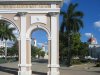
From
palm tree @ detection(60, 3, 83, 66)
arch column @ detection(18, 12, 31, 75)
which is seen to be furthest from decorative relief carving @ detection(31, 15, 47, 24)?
palm tree @ detection(60, 3, 83, 66)

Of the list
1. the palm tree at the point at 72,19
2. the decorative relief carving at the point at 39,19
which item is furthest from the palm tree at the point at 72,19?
the decorative relief carving at the point at 39,19

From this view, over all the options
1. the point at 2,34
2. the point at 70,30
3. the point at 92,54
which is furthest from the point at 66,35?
the point at 92,54

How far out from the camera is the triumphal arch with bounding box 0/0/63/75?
2691 cm

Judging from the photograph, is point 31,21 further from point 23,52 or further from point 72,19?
point 72,19

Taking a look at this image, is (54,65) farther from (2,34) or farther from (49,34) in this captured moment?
(2,34)

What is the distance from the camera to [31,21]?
27.3m

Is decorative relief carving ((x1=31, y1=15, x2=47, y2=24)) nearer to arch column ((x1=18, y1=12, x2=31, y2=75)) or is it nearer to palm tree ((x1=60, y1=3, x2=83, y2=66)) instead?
arch column ((x1=18, y1=12, x2=31, y2=75))

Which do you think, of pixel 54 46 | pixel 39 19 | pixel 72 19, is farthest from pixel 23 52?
pixel 72 19

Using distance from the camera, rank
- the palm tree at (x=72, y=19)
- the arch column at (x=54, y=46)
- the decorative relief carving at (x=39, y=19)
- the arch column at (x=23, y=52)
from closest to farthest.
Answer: the arch column at (x=54, y=46)
the arch column at (x=23, y=52)
the decorative relief carving at (x=39, y=19)
the palm tree at (x=72, y=19)

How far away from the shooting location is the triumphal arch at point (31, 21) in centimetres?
2691

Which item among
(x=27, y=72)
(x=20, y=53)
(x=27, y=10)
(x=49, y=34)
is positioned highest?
(x=27, y=10)

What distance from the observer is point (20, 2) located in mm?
27062

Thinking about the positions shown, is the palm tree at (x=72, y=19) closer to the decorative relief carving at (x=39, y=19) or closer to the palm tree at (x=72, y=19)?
the palm tree at (x=72, y=19)

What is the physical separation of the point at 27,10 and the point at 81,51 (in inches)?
1202
